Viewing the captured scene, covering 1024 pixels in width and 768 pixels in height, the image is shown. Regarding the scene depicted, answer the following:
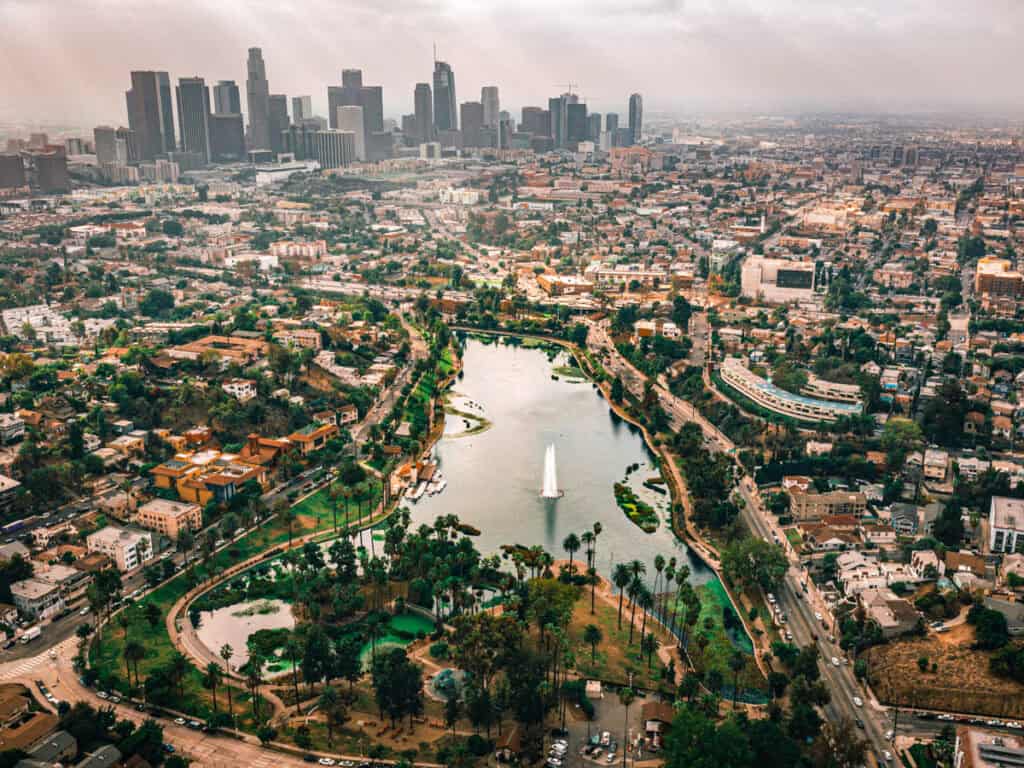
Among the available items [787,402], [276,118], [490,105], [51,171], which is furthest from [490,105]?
[787,402]

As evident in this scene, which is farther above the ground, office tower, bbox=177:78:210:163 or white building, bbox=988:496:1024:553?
office tower, bbox=177:78:210:163

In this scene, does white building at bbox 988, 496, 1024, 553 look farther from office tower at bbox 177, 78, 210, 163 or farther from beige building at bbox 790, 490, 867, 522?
office tower at bbox 177, 78, 210, 163

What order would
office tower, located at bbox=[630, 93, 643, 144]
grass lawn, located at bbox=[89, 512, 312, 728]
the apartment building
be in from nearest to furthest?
grass lawn, located at bbox=[89, 512, 312, 728] < the apartment building < office tower, located at bbox=[630, 93, 643, 144]

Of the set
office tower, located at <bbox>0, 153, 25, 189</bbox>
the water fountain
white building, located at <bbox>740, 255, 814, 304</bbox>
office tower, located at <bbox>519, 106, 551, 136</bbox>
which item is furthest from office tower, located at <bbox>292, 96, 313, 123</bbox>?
the water fountain

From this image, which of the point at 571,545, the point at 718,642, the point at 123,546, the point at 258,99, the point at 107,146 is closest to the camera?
the point at 718,642

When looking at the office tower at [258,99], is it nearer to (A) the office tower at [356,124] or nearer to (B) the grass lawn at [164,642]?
(A) the office tower at [356,124]

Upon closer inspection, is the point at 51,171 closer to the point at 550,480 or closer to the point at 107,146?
the point at 107,146
